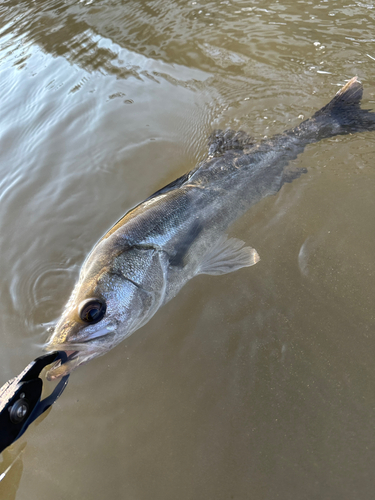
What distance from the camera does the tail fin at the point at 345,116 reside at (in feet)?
14.1

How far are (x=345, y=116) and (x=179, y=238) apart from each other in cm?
277

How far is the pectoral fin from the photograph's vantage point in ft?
10.6

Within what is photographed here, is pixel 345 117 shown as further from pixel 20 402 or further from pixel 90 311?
pixel 20 402

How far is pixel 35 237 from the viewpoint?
3.95 metres

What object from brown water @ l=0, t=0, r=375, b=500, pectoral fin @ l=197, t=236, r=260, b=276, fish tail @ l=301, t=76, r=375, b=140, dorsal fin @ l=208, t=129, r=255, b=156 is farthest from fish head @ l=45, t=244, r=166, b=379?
fish tail @ l=301, t=76, r=375, b=140

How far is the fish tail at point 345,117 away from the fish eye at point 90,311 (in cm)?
336

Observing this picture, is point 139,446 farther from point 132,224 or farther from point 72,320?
point 132,224

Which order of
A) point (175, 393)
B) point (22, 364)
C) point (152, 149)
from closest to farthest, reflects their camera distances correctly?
1. point (175, 393)
2. point (22, 364)
3. point (152, 149)

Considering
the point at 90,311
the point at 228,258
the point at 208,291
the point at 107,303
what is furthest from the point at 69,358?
the point at 228,258

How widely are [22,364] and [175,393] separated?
1.35 m

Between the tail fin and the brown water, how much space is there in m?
0.15

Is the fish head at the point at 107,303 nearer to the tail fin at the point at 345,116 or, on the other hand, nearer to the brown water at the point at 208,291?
the brown water at the point at 208,291

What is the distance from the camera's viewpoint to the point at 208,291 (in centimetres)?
328

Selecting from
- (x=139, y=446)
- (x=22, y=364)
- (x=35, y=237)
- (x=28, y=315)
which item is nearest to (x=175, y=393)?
(x=139, y=446)
